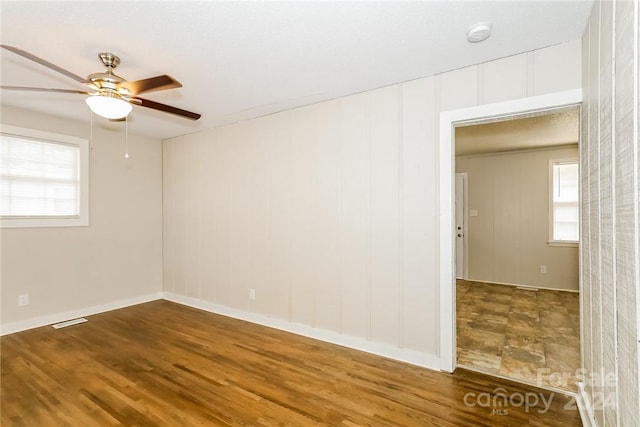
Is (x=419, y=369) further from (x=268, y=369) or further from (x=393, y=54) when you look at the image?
(x=393, y=54)

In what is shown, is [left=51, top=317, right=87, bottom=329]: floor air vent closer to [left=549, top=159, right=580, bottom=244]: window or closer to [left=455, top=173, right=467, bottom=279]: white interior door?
[left=455, top=173, right=467, bottom=279]: white interior door

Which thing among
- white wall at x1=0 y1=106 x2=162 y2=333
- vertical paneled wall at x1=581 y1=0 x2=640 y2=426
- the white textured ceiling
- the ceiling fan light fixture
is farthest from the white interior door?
the ceiling fan light fixture

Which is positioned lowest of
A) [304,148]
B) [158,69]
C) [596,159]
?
[596,159]

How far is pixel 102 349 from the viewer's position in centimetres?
308

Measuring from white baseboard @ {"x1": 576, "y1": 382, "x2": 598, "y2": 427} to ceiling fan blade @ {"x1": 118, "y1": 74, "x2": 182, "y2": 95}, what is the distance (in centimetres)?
324

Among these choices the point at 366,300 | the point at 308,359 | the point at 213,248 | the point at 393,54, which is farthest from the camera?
the point at 213,248

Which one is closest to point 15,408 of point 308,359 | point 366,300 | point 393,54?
point 308,359

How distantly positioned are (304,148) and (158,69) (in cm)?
154

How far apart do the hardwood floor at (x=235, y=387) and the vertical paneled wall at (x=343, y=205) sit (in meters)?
0.41

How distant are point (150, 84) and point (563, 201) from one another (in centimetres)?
627

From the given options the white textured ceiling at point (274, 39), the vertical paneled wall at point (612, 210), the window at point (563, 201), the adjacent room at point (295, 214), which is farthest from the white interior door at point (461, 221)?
the vertical paneled wall at point (612, 210)

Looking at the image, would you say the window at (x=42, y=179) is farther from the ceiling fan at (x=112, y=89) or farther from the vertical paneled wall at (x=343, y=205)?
the ceiling fan at (x=112, y=89)

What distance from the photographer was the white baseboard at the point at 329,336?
272 centimetres

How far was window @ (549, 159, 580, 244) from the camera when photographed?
529cm
